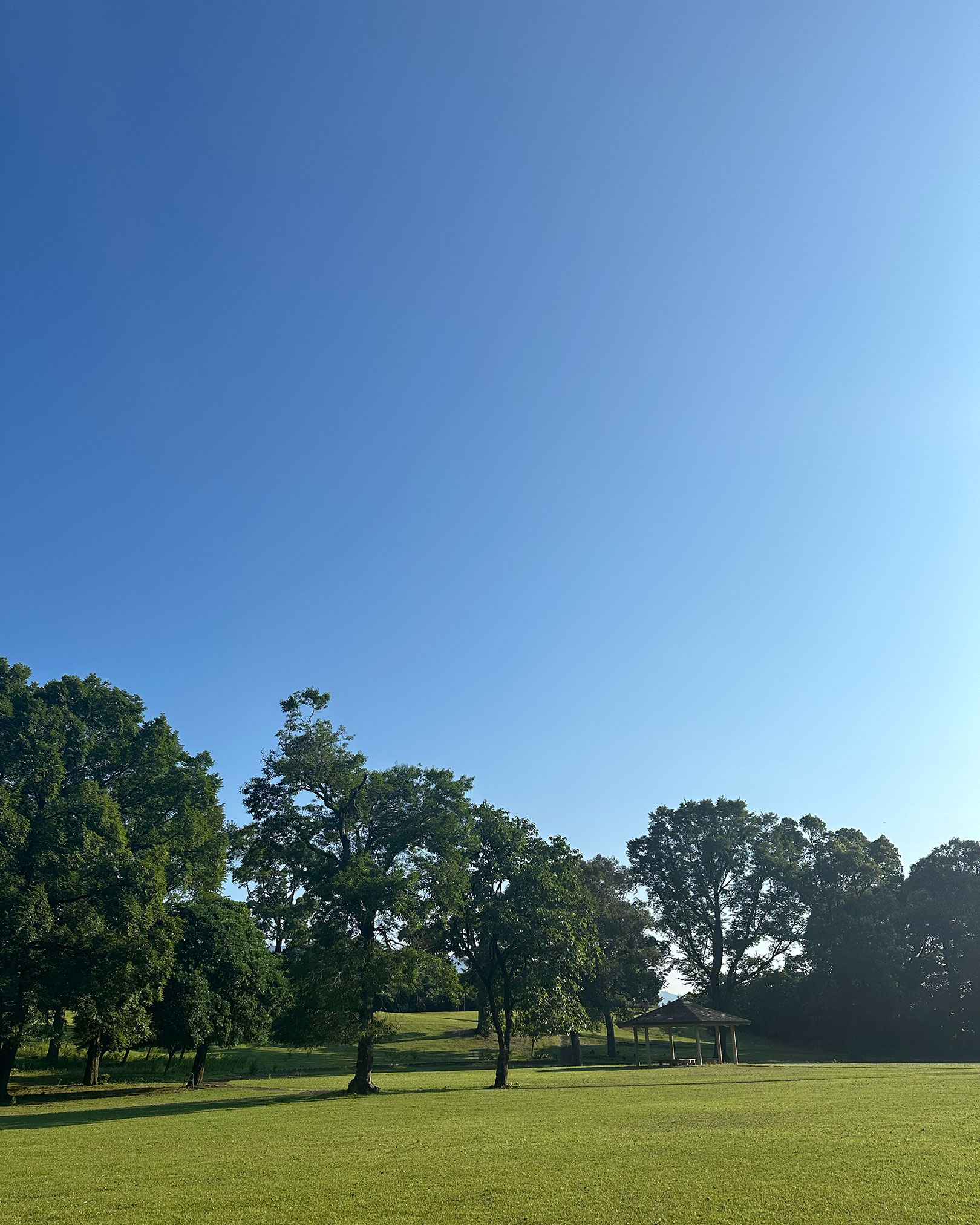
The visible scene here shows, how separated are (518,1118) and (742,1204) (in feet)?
40.5

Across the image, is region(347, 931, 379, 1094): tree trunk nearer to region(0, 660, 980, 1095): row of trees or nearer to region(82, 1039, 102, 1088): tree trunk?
region(0, 660, 980, 1095): row of trees

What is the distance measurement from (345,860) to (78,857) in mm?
10611

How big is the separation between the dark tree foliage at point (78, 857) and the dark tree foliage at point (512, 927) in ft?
40.4

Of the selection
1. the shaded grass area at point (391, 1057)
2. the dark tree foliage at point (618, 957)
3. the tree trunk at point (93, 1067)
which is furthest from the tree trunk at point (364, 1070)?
the dark tree foliage at point (618, 957)

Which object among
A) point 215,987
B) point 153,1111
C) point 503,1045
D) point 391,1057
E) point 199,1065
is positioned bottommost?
point 391,1057

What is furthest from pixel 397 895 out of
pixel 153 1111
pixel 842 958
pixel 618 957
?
pixel 842 958

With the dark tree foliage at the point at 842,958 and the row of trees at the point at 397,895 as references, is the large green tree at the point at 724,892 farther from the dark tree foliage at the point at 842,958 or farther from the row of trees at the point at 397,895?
the row of trees at the point at 397,895

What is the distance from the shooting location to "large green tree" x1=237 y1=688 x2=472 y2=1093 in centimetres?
3234

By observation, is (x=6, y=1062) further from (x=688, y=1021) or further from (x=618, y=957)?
(x=618, y=957)

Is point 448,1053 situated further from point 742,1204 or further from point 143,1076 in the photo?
point 742,1204

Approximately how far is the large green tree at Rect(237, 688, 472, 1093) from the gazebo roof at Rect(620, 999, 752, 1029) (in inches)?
918

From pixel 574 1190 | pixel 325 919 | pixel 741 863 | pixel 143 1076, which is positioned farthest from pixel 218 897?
pixel 741 863

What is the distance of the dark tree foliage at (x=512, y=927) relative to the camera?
35.2m

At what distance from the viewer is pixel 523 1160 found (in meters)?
14.1
